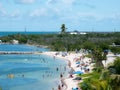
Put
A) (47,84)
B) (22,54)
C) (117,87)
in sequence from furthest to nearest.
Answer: (22,54) → (47,84) → (117,87)

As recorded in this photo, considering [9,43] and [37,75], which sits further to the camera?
[9,43]

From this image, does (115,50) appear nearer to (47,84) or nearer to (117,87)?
(47,84)

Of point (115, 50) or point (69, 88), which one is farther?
point (115, 50)

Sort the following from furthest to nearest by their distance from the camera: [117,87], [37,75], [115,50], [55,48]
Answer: [55,48], [115,50], [37,75], [117,87]

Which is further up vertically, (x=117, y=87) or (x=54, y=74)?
(x=117, y=87)

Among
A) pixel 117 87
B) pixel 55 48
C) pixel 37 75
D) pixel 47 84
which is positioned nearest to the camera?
pixel 117 87

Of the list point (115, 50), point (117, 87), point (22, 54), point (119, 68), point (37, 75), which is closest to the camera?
point (117, 87)

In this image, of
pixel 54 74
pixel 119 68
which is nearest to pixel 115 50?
pixel 54 74

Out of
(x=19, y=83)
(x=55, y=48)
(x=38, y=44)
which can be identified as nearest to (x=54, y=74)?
(x=19, y=83)

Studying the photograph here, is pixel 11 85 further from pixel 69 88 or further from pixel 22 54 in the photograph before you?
pixel 22 54
